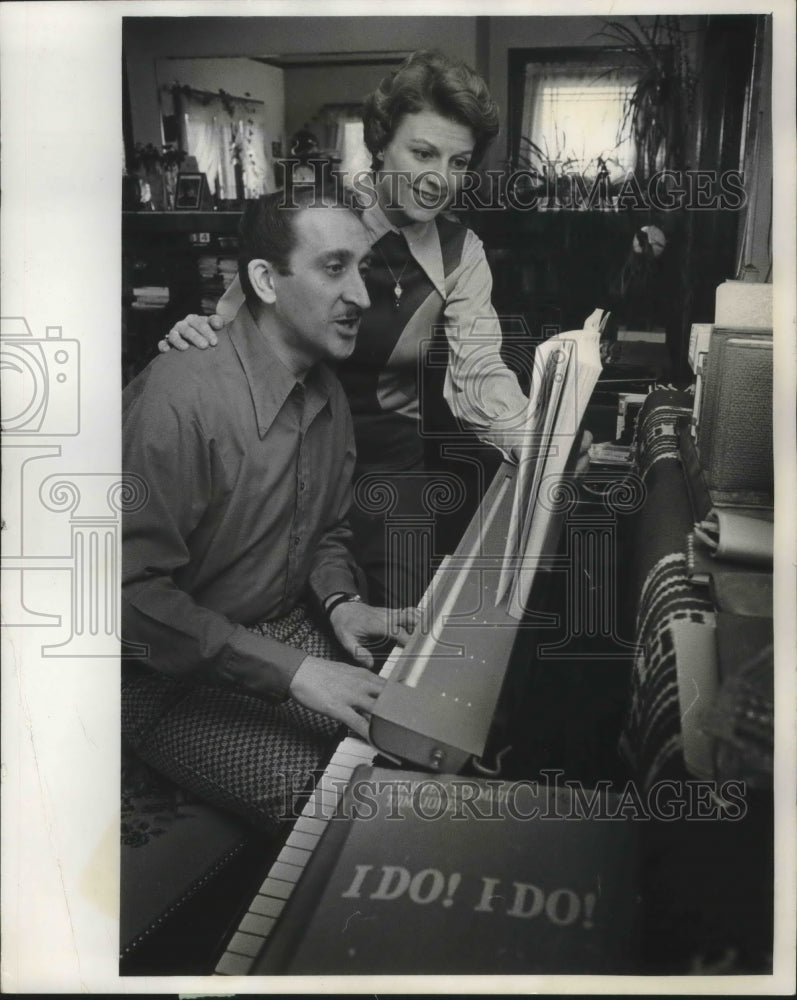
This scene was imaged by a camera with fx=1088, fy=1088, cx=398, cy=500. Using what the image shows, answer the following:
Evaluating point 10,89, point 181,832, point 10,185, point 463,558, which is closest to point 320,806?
point 181,832

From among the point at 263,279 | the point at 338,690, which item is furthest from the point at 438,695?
the point at 263,279

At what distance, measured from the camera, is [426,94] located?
2324mm

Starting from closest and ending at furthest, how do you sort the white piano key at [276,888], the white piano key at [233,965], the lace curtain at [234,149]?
the white piano key at [276,888] < the white piano key at [233,965] < the lace curtain at [234,149]

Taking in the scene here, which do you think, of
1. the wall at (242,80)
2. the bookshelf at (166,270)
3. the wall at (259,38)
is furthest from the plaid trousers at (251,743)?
the wall at (259,38)

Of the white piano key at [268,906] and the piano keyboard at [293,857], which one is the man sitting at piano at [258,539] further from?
the white piano key at [268,906]

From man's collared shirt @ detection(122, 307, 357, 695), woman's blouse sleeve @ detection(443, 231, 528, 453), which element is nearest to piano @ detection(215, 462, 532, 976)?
woman's blouse sleeve @ detection(443, 231, 528, 453)

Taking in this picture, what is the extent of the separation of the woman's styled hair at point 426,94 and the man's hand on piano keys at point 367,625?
100cm

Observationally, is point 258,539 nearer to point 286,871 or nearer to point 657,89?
point 286,871

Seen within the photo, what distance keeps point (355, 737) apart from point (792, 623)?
1003 millimetres

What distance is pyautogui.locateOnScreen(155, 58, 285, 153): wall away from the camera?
7.59 ft

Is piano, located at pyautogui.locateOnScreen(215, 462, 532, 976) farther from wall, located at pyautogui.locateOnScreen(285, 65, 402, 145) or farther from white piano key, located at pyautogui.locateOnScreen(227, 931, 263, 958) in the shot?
wall, located at pyautogui.locateOnScreen(285, 65, 402, 145)

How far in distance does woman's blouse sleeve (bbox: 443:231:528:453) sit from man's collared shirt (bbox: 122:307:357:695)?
0.28 m

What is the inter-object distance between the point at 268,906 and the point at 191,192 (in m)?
1.48

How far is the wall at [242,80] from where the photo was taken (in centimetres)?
231
